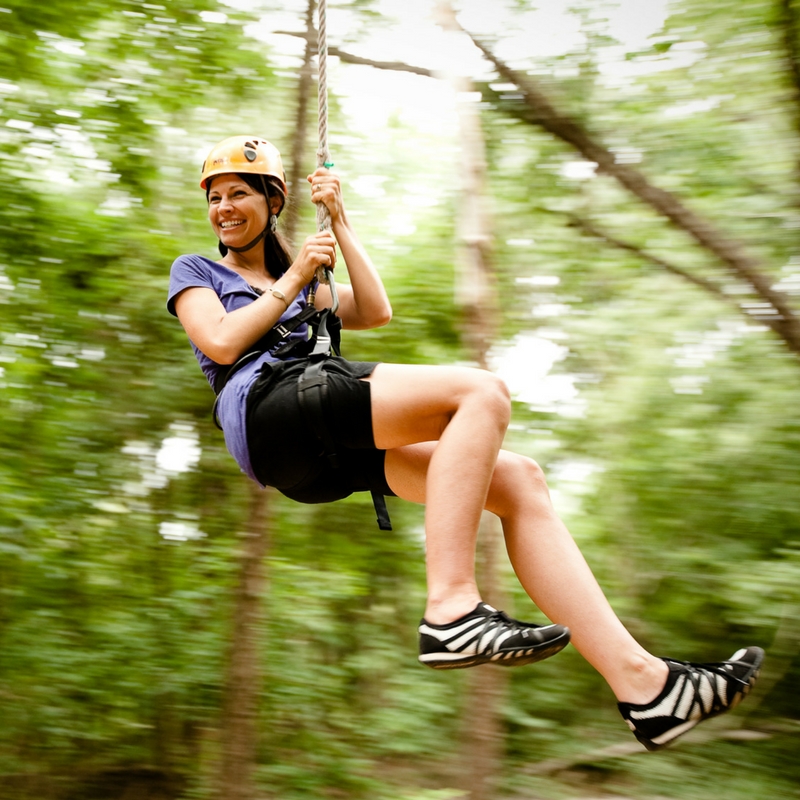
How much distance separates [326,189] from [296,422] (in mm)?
654

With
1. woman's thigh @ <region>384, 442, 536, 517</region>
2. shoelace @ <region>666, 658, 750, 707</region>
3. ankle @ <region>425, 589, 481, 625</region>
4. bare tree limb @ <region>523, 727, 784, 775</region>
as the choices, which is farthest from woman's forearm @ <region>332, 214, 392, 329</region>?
bare tree limb @ <region>523, 727, 784, 775</region>

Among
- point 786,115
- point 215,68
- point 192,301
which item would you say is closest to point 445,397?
point 192,301

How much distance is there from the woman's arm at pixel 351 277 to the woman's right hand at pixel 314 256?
10 centimetres

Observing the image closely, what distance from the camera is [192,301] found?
1846mm

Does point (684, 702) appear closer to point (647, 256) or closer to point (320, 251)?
point (320, 251)

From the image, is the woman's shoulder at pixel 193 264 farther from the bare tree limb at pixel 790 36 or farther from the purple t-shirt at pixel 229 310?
the bare tree limb at pixel 790 36

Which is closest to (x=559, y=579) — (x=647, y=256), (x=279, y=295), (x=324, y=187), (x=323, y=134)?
(x=279, y=295)

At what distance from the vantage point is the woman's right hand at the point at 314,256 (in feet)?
6.15

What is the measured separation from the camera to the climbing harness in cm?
162

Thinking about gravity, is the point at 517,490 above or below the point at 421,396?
below

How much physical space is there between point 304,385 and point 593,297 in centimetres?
323

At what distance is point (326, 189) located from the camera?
1.99 m

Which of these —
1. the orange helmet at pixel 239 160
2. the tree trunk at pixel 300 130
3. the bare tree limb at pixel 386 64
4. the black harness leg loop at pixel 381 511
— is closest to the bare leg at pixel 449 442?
the black harness leg loop at pixel 381 511

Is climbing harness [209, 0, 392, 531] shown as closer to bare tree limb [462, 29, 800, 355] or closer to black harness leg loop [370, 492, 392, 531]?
black harness leg loop [370, 492, 392, 531]
